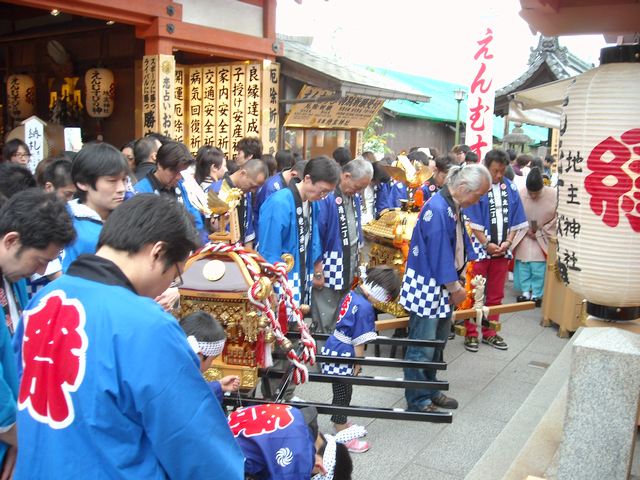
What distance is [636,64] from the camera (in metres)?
3.56

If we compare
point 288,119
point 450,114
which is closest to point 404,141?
point 450,114

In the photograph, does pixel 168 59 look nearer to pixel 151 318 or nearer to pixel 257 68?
pixel 257 68

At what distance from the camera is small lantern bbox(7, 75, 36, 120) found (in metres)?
12.8

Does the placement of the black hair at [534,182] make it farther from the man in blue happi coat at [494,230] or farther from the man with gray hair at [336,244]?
the man with gray hair at [336,244]

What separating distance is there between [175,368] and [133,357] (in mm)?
111

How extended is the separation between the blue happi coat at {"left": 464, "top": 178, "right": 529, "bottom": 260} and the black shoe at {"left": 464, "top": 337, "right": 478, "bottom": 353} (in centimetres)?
91

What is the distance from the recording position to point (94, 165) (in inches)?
128

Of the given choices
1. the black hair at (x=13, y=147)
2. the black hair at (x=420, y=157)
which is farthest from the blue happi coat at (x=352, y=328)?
the black hair at (x=420, y=157)

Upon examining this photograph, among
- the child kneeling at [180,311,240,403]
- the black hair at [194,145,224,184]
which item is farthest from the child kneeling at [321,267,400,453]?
the black hair at [194,145,224,184]

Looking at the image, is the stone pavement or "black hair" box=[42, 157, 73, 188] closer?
"black hair" box=[42, 157, 73, 188]

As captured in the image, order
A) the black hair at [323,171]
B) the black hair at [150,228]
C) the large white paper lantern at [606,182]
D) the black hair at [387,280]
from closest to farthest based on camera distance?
1. the black hair at [150,228]
2. the large white paper lantern at [606,182]
3. the black hair at [387,280]
4. the black hair at [323,171]

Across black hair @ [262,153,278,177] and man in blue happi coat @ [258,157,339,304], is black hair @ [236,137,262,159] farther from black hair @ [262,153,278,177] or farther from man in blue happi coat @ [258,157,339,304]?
man in blue happi coat @ [258,157,339,304]

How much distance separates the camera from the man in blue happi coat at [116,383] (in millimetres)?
1520

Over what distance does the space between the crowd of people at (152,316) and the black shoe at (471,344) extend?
66.0 inches
